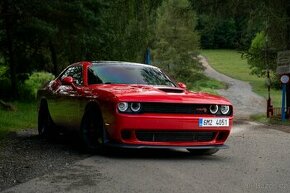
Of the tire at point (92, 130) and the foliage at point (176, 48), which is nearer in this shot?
the tire at point (92, 130)

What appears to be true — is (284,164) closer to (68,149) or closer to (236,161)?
(236,161)

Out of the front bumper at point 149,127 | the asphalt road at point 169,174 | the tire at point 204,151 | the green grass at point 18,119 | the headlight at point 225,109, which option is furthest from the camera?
the green grass at point 18,119

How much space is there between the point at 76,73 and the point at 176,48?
4832cm

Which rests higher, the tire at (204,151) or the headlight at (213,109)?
the headlight at (213,109)

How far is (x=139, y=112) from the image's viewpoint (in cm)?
787

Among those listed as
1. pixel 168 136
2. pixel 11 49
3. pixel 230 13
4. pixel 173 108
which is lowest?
pixel 168 136

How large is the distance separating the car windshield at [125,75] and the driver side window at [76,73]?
8.3 inches

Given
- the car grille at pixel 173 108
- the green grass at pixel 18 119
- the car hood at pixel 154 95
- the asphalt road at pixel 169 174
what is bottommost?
the green grass at pixel 18 119

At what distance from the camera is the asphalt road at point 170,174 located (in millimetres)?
6078

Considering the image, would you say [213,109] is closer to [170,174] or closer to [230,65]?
[170,174]

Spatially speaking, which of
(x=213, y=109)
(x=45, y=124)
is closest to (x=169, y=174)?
(x=213, y=109)

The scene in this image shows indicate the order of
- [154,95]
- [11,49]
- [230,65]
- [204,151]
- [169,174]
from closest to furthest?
[169,174], [154,95], [204,151], [11,49], [230,65]

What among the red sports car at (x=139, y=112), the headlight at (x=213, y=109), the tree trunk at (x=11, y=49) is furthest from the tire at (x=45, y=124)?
the tree trunk at (x=11, y=49)

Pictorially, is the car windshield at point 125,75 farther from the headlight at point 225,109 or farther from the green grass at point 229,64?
the green grass at point 229,64
